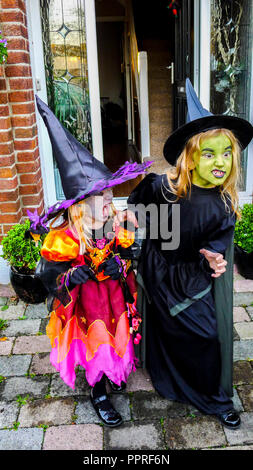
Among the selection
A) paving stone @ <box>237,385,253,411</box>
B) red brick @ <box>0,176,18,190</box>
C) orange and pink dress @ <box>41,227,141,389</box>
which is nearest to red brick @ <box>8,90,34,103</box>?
red brick @ <box>0,176,18,190</box>

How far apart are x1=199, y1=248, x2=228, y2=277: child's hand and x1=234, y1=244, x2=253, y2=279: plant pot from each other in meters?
1.68

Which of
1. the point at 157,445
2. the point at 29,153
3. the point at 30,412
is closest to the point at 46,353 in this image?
the point at 30,412

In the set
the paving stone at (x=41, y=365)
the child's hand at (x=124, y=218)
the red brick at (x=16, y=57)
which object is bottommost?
the paving stone at (x=41, y=365)

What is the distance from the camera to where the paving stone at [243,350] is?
114 inches

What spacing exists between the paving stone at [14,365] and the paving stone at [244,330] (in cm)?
145

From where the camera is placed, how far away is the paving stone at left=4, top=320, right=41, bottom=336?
10.7 ft

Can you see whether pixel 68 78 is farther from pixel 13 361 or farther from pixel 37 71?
pixel 13 361

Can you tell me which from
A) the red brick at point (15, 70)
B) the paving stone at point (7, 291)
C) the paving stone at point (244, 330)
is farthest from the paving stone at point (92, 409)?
the red brick at point (15, 70)

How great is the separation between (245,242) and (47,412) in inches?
82.9

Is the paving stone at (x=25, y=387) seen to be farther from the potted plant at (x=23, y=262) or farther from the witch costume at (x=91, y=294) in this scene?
the potted plant at (x=23, y=262)

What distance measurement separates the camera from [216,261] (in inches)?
85.0

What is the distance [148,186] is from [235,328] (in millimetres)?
1386

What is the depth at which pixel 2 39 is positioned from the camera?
336 centimetres

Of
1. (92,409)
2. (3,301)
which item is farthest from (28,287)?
(92,409)
